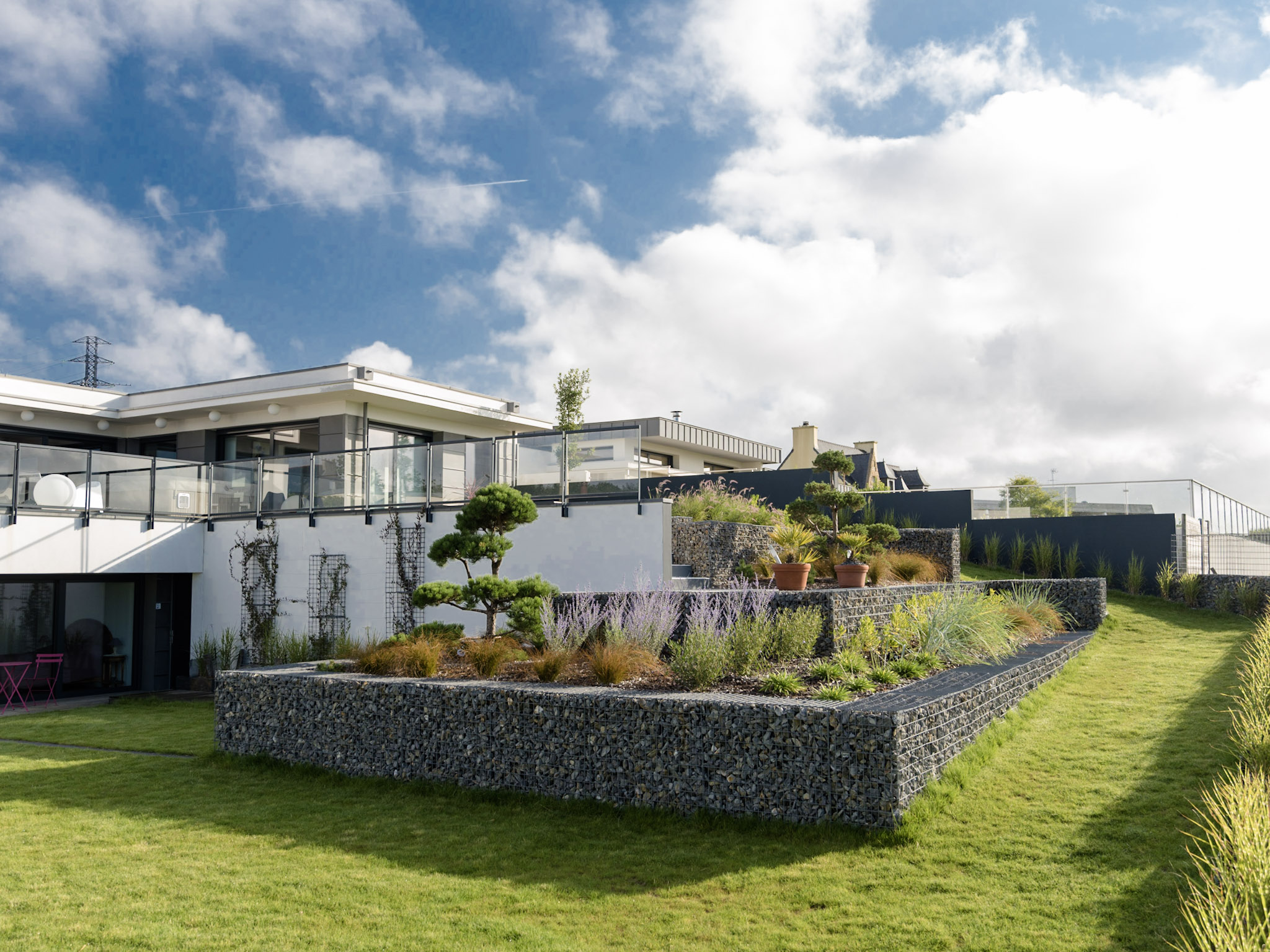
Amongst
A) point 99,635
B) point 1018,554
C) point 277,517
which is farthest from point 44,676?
point 1018,554

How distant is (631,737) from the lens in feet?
19.4

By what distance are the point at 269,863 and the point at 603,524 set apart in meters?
6.78

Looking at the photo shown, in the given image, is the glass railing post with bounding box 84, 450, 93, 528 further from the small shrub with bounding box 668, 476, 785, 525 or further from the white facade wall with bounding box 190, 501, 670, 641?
the small shrub with bounding box 668, 476, 785, 525

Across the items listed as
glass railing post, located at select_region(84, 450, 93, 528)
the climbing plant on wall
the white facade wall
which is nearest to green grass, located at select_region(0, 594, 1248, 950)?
the white facade wall

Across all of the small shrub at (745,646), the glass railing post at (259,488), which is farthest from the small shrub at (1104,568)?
the glass railing post at (259,488)

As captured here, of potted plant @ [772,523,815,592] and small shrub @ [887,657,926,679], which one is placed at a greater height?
potted plant @ [772,523,815,592]

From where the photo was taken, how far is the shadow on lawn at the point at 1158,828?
158 inches

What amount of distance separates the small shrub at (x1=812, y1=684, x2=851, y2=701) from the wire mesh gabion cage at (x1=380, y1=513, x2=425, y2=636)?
7868 mm

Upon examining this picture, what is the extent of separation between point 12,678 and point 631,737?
38.0ft

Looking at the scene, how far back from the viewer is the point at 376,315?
1961 cm

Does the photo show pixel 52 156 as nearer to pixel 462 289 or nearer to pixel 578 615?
pixel 462 289

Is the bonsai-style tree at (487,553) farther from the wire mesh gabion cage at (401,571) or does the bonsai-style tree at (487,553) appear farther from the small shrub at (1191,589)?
the small shrub at (1191,589)

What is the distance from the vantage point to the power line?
13719 mm

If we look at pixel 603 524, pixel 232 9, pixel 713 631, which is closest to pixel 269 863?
pixel 713 631
